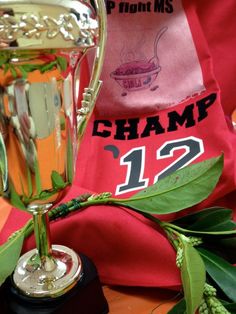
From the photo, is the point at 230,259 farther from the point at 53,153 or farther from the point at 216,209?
the point at 53,153

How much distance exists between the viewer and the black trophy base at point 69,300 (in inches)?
13.8

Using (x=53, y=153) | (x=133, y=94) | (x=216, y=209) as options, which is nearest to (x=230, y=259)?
(x=216, y=209)

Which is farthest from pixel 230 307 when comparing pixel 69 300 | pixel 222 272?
pixel 69 300

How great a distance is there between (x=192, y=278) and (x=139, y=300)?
113 mm

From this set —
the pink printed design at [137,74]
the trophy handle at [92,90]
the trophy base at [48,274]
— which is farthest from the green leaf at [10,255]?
the pink printed design at [137,74]

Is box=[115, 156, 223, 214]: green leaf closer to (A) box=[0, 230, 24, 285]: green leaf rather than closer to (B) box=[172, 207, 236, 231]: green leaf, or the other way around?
(B) box=[172, 207, 236, 231]: green leaf

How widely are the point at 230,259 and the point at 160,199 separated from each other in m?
0.10

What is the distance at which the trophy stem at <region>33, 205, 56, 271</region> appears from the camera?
0.37m

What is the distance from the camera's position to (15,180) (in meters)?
0.33

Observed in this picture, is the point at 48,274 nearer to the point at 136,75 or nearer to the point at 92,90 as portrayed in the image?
the point at 92,90

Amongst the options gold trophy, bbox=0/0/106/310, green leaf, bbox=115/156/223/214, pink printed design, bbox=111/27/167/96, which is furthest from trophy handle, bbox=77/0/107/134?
pink printed design, bbox=111/27/167/96

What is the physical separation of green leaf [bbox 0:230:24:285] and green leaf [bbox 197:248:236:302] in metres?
0.18

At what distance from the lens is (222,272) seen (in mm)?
378

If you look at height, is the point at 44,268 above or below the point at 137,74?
below
